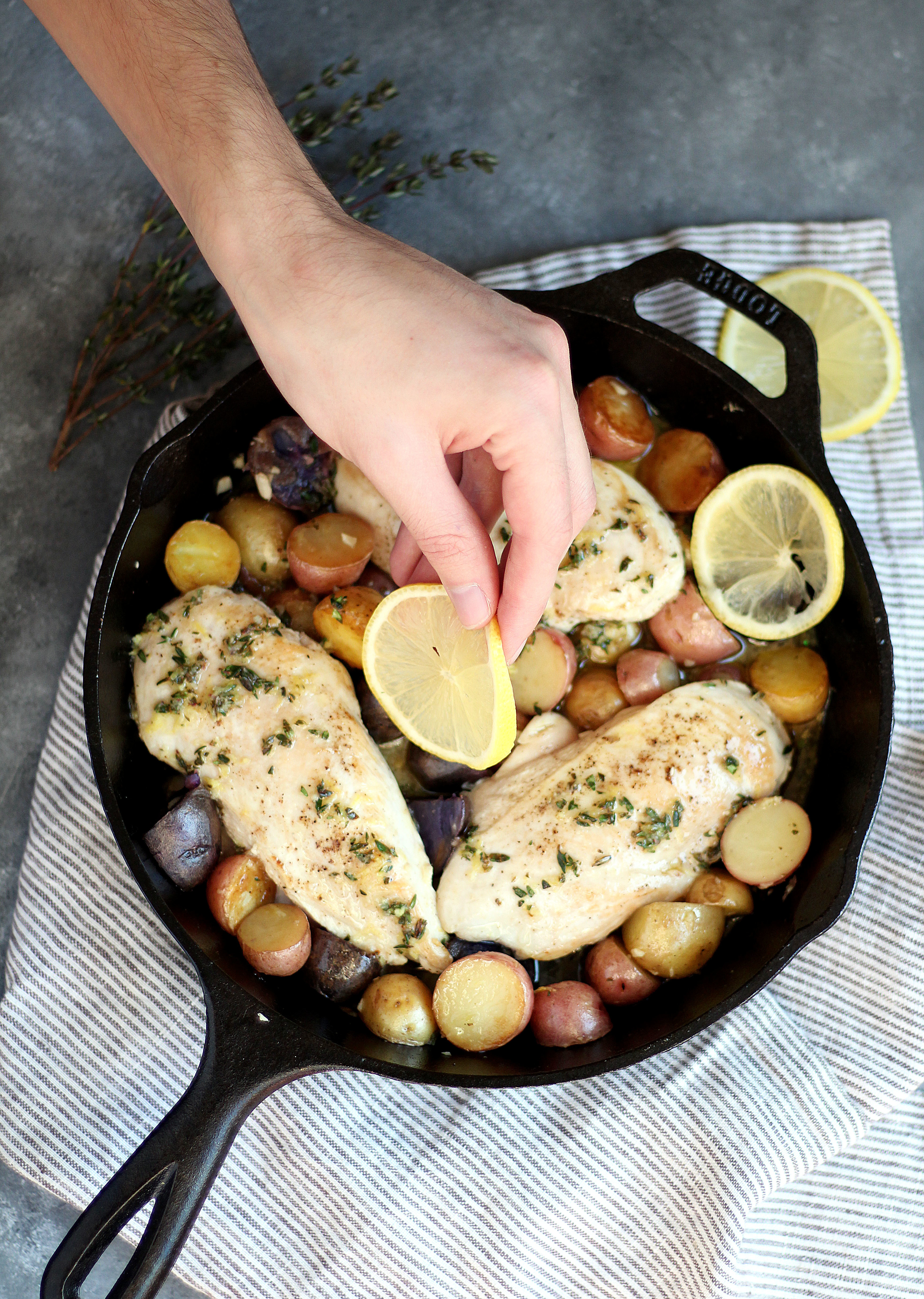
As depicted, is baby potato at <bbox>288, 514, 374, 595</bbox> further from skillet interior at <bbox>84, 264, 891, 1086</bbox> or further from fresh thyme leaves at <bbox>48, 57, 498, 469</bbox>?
fresh thyme leaves at <bbox>48, 57, 498, 469</bbox>

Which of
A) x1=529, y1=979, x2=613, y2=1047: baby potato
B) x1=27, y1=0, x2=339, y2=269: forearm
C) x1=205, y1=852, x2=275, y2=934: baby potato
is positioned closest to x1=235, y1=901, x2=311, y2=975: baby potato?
x1=205, y1=852, x2=275, y2=934: baby potato

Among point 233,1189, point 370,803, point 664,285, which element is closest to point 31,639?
point 370,803

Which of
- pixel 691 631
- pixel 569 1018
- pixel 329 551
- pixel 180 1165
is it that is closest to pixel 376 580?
pixel 329 551

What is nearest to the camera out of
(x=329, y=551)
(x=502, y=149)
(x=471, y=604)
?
(x=471, y=604)

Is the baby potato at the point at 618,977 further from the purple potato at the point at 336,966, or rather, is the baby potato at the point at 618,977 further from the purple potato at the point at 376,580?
the purple potato at the point at 376,580

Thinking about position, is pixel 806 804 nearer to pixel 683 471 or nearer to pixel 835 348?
pixel 683 471

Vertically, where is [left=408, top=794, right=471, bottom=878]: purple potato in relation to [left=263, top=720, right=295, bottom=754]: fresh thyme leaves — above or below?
below

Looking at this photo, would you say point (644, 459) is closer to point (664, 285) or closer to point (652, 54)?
point (664, 285)
